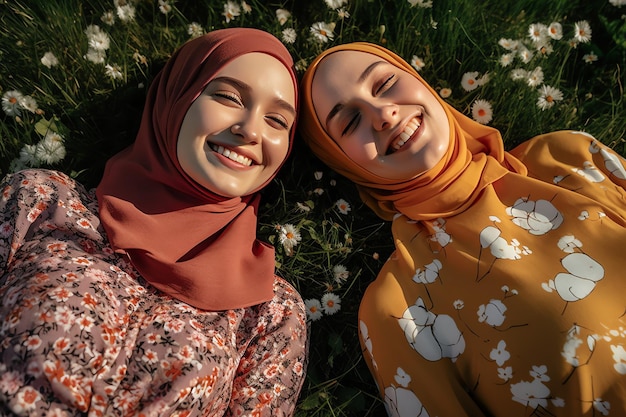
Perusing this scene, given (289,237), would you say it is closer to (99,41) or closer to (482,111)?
(482,111)

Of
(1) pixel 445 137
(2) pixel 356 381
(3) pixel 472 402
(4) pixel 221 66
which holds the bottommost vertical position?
(2) pixel 356 381

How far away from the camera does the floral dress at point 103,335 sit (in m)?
1.69

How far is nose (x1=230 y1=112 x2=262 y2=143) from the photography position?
2.10 meters

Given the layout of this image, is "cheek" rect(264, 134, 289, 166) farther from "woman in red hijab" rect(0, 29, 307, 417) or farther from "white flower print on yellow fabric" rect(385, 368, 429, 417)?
"white flower print on yellow fabric" rect(385, 368, 429, 417)

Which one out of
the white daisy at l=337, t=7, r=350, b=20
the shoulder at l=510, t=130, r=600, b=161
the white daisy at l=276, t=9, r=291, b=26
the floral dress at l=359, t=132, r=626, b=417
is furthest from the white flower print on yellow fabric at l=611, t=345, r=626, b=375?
the white daisy at l=276, t=9, r=291, b=26

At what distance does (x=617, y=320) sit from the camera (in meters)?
1.85

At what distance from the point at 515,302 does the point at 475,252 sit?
0.28 m

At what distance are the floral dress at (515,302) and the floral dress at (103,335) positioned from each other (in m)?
0.48

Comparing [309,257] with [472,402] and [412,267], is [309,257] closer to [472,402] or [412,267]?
[412,267]

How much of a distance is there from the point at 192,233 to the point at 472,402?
1369mm

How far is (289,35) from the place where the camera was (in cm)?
289

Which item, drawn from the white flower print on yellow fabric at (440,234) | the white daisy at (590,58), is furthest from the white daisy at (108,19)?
the white daisy at (590,58)

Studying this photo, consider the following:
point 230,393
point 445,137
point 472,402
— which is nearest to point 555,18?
point 445,137

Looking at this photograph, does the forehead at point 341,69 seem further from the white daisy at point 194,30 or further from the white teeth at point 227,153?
the white daisy at point 194,30
